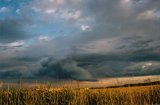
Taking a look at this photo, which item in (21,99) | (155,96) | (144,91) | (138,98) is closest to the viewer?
(21,99)

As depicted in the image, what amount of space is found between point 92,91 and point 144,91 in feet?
17.3

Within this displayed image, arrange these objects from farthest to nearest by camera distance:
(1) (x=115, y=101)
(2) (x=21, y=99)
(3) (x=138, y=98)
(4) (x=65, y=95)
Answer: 1. (3) (x=138, y=98)
2. (1) (x=115, y=101)
3. (4) (x=65, y=95)
4. (2) (x=21, y=99)

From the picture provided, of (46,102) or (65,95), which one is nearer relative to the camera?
(46,102)

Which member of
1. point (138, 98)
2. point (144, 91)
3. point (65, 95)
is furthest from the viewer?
point (144, 91)

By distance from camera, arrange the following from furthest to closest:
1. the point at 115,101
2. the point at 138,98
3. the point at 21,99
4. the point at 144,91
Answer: the point at 144,91 < the point at 138,98 < the point at 115,101 < the point at 21,99

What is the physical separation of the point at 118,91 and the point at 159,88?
11.4 ft

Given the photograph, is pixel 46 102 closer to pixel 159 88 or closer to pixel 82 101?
pixel 82 101

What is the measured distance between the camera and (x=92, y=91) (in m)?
18.9

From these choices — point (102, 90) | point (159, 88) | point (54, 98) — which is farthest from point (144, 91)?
point (54, 98)

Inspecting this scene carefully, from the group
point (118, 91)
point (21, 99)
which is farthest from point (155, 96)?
point (21, 99)

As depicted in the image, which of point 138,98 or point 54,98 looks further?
point 138,98

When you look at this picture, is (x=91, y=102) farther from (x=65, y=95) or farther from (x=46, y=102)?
(x=46, y=102)

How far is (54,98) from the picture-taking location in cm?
1460

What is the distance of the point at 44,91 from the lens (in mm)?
14836
